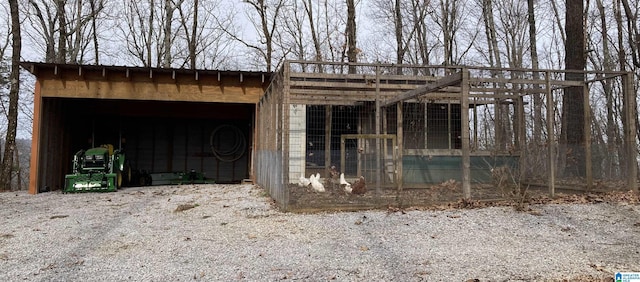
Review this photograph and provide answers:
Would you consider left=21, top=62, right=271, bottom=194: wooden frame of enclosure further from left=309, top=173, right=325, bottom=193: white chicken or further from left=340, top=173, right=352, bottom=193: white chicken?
left=340, top=173, right=352, bottom=193: white chicken

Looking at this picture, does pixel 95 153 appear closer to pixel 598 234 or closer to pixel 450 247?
pixel 450 247

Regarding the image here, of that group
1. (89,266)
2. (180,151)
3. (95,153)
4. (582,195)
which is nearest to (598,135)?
(582,195)

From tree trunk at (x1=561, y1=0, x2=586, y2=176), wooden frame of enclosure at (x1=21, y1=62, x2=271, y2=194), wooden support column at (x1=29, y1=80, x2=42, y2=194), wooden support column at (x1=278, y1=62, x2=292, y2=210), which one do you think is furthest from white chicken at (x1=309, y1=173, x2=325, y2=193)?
wooden support column at (x1=29, y1=80, x2=42, y2=194)

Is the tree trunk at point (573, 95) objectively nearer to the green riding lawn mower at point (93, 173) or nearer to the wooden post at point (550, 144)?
the wooden post at point (550, 144)

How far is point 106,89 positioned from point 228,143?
22.8ft

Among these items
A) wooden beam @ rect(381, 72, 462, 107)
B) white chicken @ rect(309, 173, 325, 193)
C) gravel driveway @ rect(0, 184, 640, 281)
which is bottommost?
gravel driveway @ rect(0, 184, 640, 281)

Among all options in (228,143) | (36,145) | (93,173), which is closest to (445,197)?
(93,173)

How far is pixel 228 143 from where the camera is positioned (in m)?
18.8

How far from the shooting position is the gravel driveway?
412 centimetres

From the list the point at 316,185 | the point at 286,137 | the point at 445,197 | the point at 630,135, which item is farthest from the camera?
the point at 316,185

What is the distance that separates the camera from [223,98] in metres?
13.1

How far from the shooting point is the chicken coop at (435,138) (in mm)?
8070

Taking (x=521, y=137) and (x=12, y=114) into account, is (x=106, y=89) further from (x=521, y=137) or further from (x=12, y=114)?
(x=521, y=137)

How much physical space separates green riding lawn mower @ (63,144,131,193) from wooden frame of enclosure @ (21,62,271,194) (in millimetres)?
1037
